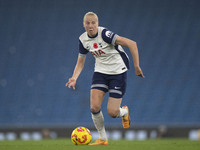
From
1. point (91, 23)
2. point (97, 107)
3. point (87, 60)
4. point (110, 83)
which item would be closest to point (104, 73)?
point (110, 83)

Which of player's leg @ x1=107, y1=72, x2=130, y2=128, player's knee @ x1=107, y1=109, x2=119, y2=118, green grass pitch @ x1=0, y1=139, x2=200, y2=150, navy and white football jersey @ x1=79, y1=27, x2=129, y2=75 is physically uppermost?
navy and white football jersey @ x1=79, y1=27, x2=129, y2=75

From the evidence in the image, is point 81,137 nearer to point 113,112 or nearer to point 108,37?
point 113,112

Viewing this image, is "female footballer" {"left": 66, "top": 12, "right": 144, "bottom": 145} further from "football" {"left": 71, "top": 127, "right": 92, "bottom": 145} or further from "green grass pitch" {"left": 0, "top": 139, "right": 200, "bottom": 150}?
"green grass pitch" {"left": 0, "top": 139, "right": 200, "bottom": 150}

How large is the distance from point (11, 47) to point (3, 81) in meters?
1.35

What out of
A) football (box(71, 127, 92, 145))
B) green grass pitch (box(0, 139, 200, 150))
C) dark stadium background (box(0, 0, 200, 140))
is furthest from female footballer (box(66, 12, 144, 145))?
dark stadium background (box(0, 0, 200, 140))

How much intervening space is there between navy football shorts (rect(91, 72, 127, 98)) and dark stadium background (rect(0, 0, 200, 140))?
6558 mm

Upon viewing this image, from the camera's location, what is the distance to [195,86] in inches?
548

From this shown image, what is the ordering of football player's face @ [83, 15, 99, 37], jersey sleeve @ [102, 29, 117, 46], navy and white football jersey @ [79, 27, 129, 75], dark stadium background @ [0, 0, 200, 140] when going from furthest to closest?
dark stadium background @ [0, 0, 200, 140] < navy and white football jersey @ [79, 27, 129, 75] < jersey sleeve @ [102, 29, 117, 46] < football player's face @ [83, 15, 99, 37]

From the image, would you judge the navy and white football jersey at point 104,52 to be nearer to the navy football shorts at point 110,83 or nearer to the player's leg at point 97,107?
the navy football shorts at point 110,83

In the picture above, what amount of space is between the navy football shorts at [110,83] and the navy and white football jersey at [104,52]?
0.07m

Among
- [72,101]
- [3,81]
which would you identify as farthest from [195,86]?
[3,81]

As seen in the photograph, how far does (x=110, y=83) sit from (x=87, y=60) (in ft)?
25.6

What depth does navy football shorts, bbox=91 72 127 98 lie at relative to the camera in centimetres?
642

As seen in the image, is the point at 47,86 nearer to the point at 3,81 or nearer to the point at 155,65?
the point at 3,81
